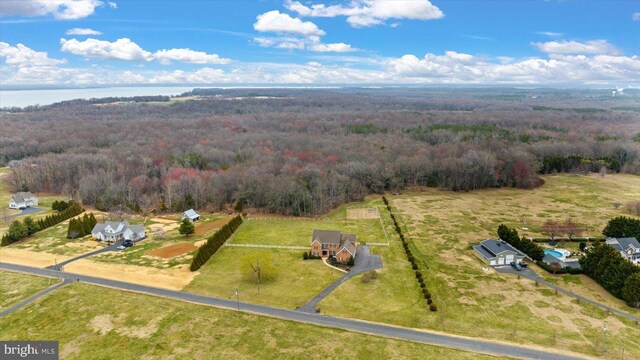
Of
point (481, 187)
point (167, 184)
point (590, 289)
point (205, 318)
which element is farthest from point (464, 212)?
point (167, 184)

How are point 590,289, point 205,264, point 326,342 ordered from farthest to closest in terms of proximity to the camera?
point 205,264 < point 590,289 < point 326,342

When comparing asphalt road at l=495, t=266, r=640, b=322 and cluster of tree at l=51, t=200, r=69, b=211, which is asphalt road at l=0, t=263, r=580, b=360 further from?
cluster of tree at l=51, t=200, r=69, b=211

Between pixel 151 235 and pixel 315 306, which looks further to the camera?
pixel 151 235

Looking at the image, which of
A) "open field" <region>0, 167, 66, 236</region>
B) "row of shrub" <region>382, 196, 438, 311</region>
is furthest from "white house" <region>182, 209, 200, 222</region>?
"row of shrub" <region>382, 196, 438, 311</region>

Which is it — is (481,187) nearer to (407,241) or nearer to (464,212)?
(464,212)

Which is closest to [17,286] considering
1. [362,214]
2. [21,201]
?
[21,201]
